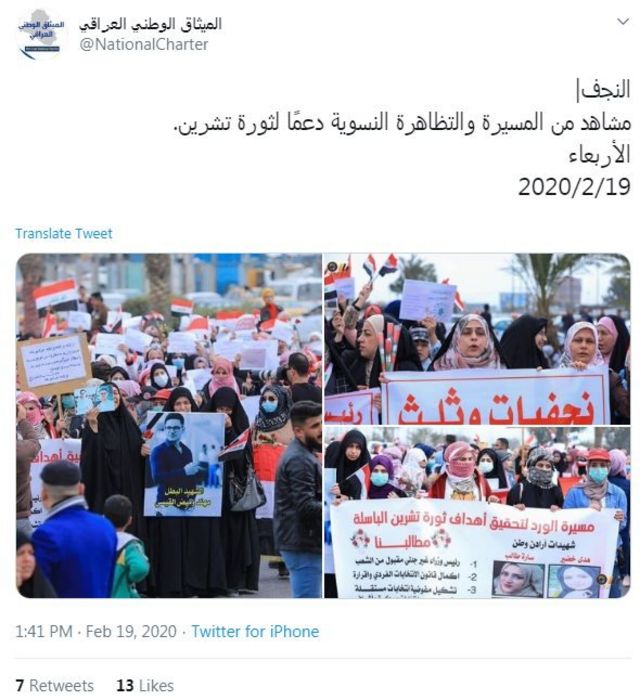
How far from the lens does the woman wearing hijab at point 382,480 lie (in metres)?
6.72

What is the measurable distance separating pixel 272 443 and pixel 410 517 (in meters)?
0.78

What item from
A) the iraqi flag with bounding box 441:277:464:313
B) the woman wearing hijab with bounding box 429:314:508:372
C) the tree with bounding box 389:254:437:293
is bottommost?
the woman wearing hijab with bounding box 429:314:508:372

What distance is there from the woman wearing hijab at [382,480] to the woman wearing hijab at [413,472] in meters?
0.03

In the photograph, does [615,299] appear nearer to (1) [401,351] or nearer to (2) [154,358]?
(1) [401,351]

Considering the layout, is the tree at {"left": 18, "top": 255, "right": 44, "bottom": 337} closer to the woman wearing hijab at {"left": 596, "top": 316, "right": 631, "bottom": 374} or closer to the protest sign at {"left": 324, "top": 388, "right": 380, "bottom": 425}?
the protest sign at {"left": 324, "top": 388, "right": 380, "bottom": 425}

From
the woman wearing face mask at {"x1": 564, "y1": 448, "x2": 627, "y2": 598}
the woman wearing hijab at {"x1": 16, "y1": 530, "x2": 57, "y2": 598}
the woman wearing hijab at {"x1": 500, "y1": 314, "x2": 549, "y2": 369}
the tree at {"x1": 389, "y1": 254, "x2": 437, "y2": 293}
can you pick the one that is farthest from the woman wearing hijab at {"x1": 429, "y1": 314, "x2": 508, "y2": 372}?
the woman wearing hijab at {"x1": 16, "y1": 530, "x2": 57, "y2": 598}

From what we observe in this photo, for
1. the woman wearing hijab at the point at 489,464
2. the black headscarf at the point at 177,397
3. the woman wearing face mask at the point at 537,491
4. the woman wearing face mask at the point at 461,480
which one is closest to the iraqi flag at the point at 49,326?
the black headscarf at the point at 177,397

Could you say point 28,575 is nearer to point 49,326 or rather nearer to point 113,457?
point 113,457

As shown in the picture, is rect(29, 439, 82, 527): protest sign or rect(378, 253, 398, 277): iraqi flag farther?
rect(29, 439, 82, 527): protest sign

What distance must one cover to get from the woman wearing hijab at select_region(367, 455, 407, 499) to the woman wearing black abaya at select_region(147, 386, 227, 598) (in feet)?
2.68

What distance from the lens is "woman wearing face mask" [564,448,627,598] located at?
6684mm

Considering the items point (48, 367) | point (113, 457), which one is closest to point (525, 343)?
point (113, 457)
